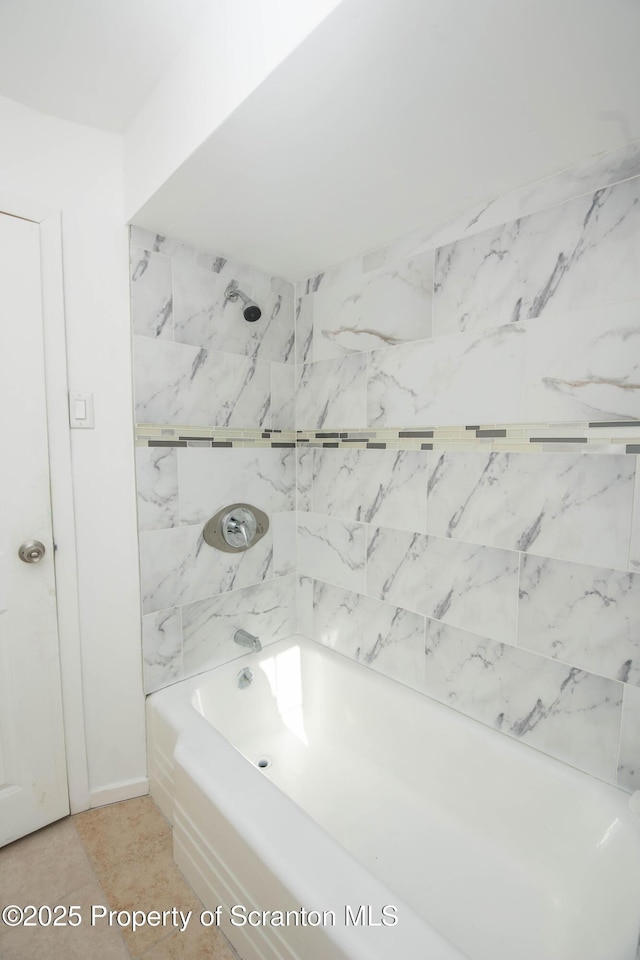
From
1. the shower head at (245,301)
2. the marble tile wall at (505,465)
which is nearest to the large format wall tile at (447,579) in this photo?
the marble tile wall at (505,465)

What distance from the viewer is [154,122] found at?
1.28 m

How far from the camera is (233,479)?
1850 mm

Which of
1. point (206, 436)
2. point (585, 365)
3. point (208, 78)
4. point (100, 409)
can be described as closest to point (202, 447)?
point (206, 436)

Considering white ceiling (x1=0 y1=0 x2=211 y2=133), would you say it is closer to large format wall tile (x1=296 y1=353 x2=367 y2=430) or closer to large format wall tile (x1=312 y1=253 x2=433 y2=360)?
large format wall tile (x1=312 y1=253 x2=433 y2=360)

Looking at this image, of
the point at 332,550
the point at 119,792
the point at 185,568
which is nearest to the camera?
the point at 119,792

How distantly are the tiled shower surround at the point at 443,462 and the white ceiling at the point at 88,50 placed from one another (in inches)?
15.0

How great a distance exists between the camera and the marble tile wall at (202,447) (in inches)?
62.8

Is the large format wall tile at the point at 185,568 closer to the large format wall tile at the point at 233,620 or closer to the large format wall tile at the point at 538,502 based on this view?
the large format wall tile at the point at 233,620

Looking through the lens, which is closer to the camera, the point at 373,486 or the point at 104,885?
the point at 104,885

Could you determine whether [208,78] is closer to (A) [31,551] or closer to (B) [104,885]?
(A) [31,551]

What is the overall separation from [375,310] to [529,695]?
1468 mm

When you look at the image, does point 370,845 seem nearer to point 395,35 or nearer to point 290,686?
point 290,686

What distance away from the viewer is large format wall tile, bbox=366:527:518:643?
137 cm

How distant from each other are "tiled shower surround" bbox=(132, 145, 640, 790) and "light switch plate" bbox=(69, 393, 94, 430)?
0.17 metres
